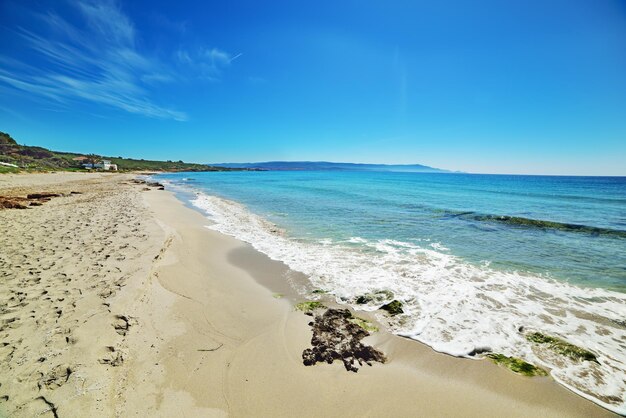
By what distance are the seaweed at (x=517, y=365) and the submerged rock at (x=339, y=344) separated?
2155 mm

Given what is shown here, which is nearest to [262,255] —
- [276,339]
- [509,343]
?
[276,339]

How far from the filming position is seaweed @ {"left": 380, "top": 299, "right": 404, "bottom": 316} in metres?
6.45

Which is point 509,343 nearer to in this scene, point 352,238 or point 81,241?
point 352,238

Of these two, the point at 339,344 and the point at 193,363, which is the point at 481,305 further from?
the point at 193,363

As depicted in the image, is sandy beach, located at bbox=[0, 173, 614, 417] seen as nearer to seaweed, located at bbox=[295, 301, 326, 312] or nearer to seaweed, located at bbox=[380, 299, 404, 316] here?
seaweed, located at bbox=[295, 301, 326, 312]

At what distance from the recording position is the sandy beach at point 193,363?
3631mm

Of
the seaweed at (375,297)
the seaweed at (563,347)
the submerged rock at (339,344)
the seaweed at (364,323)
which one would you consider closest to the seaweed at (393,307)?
the seaweed at (375,297)

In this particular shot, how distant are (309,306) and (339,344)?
69.1 inches

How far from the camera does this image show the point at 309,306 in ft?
22.1

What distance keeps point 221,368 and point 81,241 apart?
374 inches

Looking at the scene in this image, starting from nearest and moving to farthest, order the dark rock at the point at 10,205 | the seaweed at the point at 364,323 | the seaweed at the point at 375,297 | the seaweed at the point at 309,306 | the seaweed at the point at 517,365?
1. the seaweed at the point at 517,365
2. the seaweed at the point at 364,323
3. the seaweed at the point at 309,306
4. the seaweed at the point at 375,297
5. the dark rock at the point at 10,205

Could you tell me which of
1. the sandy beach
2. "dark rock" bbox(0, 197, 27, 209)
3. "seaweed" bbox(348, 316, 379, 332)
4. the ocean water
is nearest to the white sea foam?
the ocean water

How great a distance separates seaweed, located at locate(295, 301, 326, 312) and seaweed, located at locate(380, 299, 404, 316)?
1.62 metres

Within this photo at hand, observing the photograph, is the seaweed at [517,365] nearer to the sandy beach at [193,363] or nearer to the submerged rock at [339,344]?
Result: the sandy beach at [193,363]
